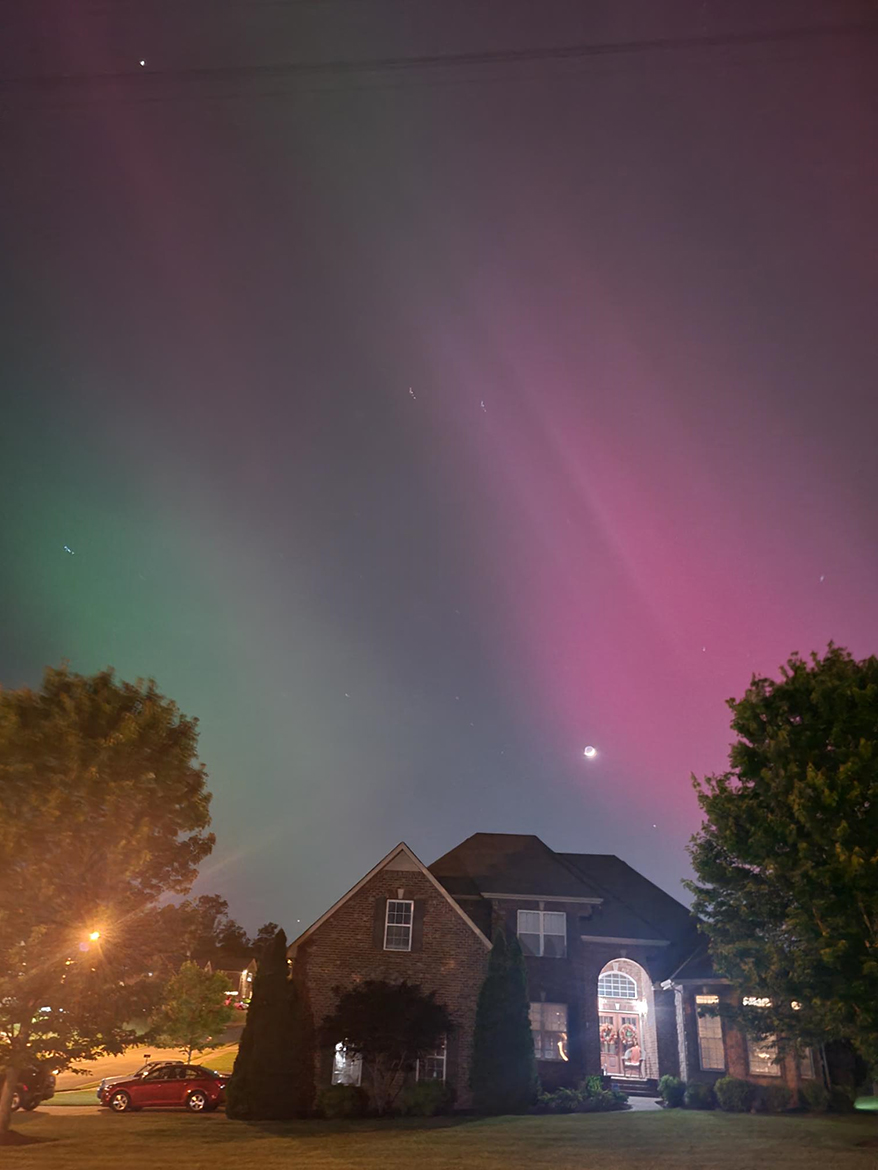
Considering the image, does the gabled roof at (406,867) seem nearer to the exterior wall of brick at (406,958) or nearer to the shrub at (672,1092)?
the exterior wall of brick at (406,958)

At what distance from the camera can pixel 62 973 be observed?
19.8m

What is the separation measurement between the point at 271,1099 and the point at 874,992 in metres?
18.4

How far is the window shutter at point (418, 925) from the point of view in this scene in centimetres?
2975

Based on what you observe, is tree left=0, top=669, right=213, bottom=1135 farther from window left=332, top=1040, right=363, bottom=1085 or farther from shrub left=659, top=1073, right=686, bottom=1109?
shrub left=659, top=1073, right=686, bottom=1109

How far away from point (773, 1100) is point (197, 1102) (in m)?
19.0

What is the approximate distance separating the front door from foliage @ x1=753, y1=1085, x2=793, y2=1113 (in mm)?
15006

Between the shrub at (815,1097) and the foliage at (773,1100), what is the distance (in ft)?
1.43

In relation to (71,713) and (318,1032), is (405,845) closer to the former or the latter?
(318,1032)

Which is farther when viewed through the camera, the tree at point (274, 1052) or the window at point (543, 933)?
the window at point (543, 933)

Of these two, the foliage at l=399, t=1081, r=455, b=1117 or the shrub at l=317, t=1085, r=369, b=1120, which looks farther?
the foliage at l=399, t=1081, r=455, b=1117

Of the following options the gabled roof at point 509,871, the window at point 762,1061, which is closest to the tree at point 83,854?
the gabled roof at point 509,871

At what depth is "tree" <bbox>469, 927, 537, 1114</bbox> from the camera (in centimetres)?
2648

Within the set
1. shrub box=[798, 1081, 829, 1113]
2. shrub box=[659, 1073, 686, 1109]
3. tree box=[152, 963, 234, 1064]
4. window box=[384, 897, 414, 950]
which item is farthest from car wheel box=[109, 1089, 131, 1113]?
shrub box=[798, 1081, 829, 1113]

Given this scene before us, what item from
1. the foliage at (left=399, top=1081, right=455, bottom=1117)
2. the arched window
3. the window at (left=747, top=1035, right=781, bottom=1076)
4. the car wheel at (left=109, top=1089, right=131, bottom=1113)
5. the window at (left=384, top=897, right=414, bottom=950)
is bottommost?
the car wheel at (left=109, top=1089, right=131, bottom=1113)
